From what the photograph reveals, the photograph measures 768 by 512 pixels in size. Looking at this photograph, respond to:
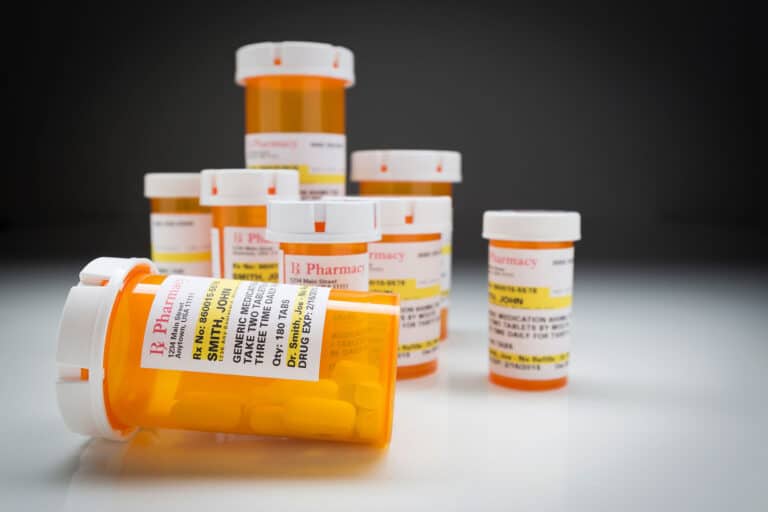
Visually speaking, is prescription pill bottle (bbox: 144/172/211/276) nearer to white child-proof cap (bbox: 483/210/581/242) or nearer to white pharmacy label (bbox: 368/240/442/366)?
white pharmacy label (bbox: 368/240/442/366)

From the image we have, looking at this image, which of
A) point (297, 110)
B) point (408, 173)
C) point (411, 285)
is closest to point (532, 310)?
point (411, 285)

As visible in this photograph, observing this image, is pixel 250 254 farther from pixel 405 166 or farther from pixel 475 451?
pixel 475 451

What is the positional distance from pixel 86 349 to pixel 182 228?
0.77 m

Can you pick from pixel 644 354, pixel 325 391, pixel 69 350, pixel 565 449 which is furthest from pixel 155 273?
pixel 644 354

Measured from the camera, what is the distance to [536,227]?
1.31 meters

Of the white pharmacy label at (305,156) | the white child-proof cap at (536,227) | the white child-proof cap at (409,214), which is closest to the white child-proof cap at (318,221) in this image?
the white child-proof cap at (409,214)

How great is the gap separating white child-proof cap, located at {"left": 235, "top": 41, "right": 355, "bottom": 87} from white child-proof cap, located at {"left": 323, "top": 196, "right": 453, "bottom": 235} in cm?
33

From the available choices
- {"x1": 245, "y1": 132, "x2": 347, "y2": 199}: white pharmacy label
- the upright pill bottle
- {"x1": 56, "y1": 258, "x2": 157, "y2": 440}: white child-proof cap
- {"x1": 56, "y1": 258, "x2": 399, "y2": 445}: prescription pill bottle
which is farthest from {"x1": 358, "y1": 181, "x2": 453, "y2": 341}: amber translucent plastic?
{"x1": 56, "y1": 258, "x2": 157, "y2": 440}: white child-proof cap

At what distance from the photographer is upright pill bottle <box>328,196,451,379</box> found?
1.42 meters

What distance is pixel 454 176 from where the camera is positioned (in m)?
1.76

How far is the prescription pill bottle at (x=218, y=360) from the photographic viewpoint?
3.28 ft

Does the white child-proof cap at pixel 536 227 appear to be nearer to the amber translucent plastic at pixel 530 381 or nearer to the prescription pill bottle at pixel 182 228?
the amber translucent plastic at pixel 530 381

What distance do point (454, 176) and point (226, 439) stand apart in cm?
89

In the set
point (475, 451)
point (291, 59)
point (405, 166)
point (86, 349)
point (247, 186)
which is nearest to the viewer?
point (86, 349)
